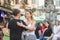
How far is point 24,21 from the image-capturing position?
11.8ft

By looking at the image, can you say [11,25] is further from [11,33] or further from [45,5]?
[45,5]

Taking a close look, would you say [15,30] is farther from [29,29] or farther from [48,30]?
[48,30]

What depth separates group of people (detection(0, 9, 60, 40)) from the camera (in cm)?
358

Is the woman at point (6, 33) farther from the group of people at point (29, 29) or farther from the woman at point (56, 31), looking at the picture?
the woman at point (56, 31)

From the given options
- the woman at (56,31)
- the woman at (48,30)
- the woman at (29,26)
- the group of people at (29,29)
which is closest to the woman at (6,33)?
the group of people at (29,29)

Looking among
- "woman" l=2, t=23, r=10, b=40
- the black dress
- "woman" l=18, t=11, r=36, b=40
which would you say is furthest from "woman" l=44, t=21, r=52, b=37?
"woman" l=2, t=23, r=10, b=40

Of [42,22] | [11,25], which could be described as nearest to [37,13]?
[42,22]

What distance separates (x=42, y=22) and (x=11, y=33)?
1.48ft

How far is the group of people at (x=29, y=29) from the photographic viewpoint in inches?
141

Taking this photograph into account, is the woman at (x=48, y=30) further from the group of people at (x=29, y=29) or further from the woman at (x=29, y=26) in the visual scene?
the woman at (x=29, y=26)

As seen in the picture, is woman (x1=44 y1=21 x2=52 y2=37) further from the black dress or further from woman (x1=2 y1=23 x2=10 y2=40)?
woman (x1=2 y1=23 x2=10 y2=40)

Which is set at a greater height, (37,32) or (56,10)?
(56,10)

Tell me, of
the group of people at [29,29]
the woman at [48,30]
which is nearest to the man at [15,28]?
the group of people at [29,29]

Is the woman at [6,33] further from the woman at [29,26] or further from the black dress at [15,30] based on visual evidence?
the woman at [29,26]
